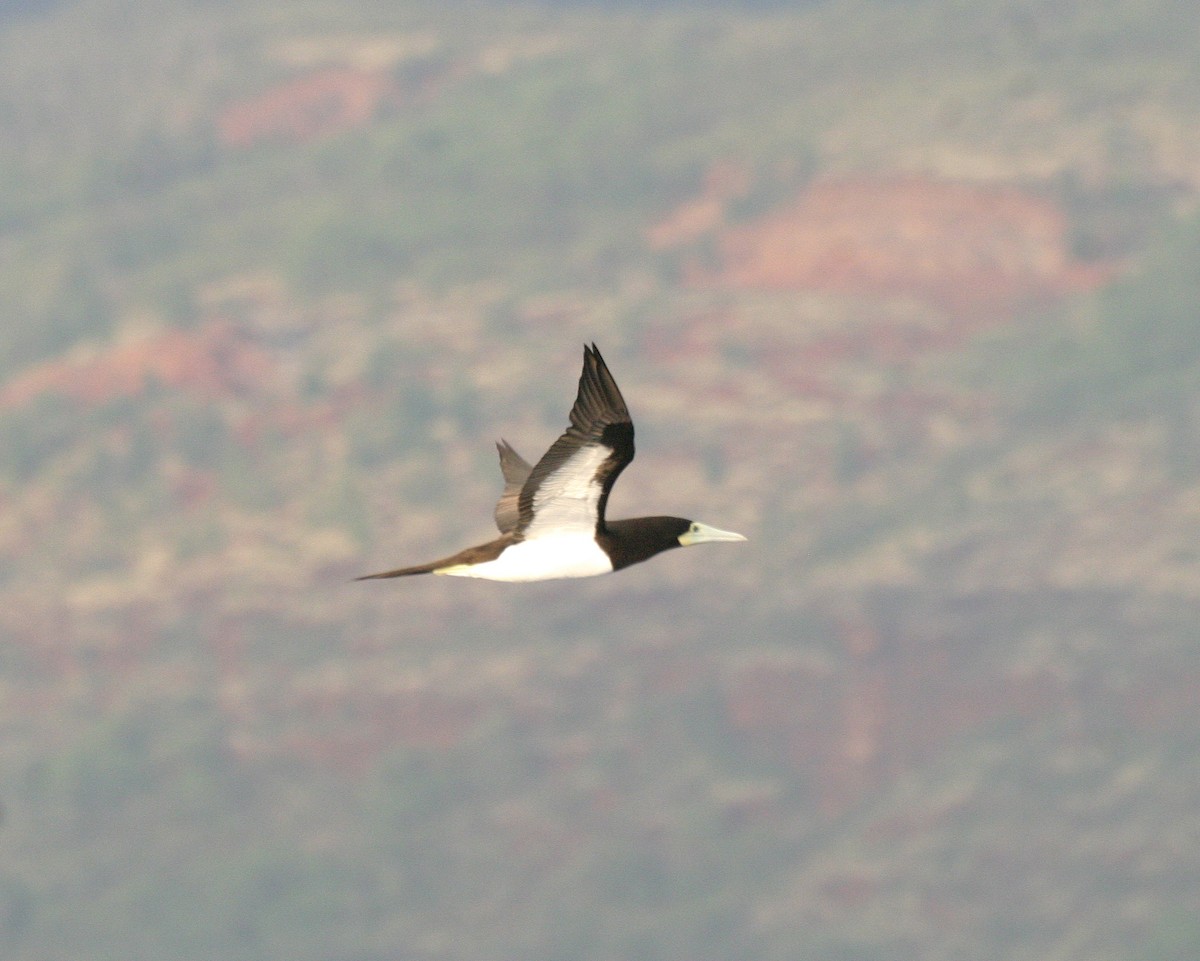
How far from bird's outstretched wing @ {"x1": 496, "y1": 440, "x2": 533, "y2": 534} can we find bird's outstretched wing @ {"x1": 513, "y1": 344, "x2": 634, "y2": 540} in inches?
44.6

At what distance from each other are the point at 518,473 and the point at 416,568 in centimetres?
562

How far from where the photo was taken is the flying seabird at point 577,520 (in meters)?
27.7

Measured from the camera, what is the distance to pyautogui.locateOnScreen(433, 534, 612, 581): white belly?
28.3 m

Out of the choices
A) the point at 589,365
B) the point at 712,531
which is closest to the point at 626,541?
the point at 712,531

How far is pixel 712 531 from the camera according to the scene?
29516mm

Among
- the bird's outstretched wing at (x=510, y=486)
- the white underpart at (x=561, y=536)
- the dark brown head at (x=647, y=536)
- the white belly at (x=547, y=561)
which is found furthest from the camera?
the bird's outstretched wing at (x=510, y=486)

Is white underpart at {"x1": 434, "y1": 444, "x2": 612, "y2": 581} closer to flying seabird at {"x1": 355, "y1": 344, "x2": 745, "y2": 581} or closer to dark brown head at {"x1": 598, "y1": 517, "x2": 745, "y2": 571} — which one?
flying seabird at {"x1": 355, "y1": 344, "x2": 745, "y2": 581}

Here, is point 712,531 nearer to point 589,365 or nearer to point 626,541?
point 626,541

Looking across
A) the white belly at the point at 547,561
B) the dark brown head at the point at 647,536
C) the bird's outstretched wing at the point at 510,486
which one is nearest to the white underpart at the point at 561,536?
the white belly at the point at 547,561

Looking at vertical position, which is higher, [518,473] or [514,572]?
[518,473]

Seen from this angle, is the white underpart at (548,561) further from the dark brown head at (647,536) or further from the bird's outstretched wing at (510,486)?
the bird's outstretched wing at (510,486)

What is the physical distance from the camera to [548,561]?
28.6 metres

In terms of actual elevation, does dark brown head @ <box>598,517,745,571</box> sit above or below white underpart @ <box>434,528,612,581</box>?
above

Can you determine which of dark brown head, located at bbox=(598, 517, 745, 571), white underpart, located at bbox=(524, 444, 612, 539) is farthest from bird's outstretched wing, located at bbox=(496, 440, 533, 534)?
dark brown head, located at bbox=(598, 517, 745, 571)
